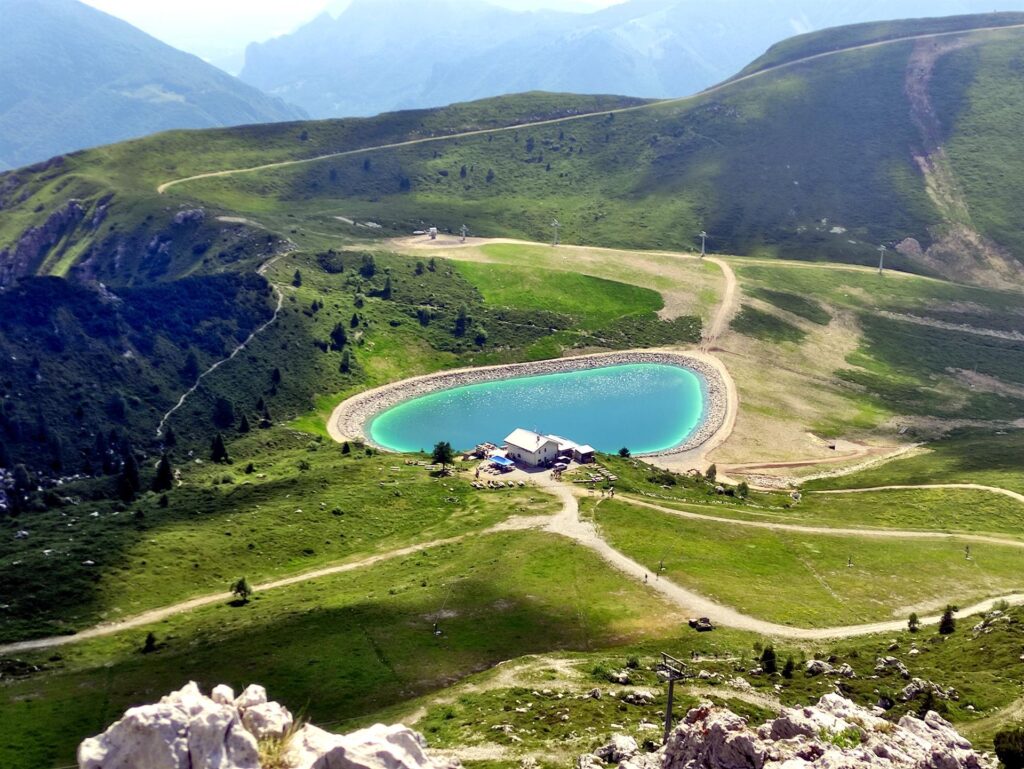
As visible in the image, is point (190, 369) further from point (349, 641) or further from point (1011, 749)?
point (1011, 749)

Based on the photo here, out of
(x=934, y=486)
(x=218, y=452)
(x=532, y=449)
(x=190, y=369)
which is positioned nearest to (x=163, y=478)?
(x=218, y=452)

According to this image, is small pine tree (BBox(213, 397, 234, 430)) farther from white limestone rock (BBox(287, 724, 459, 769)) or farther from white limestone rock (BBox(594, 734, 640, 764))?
white limestone rock (BBox(287, 724, 459, 769))

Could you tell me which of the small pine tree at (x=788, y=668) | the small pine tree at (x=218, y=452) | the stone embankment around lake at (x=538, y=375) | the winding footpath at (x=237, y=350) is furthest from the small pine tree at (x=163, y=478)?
the small pine tree at (x=788, y=668)

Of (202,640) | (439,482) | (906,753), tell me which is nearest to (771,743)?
(906,753)

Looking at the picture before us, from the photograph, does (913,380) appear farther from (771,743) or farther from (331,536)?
(771,743)

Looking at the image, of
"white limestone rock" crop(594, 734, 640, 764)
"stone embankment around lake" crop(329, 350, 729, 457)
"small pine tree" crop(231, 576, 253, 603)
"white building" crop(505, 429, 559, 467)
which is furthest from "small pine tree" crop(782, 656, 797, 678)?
"stone embankment around lake" crop(329, 350, 729, 457)

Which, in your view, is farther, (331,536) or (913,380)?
(913,380)
